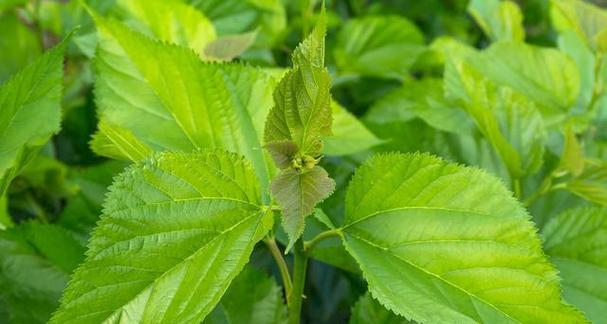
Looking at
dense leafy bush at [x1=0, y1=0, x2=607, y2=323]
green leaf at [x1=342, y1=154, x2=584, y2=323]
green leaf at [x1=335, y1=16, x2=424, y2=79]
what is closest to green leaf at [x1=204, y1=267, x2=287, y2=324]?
dense leafy bush at [x1=0, y1=0, x2=607, y2=323]

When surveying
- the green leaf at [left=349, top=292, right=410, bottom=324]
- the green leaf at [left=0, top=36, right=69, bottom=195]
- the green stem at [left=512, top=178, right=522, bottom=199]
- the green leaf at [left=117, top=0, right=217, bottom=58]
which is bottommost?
the green leaf at [left=349, top=292, right=410, bottom=324]

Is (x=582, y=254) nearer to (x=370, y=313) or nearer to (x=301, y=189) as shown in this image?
(x=370, y=313)

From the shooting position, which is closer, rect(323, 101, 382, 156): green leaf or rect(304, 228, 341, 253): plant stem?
rect(304, 228, 341, 253): plant stem

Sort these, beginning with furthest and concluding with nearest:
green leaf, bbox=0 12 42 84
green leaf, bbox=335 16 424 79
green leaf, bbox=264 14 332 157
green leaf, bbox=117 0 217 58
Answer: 1. green leaf, bbox=335 16 424 79
2. green leaf, bbox=0 12 42 84
3. green leaf, bbox=117 0 217 58
4. green leaf, bbox=264 14 332 157

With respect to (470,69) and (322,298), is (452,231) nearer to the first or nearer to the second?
(470,69)

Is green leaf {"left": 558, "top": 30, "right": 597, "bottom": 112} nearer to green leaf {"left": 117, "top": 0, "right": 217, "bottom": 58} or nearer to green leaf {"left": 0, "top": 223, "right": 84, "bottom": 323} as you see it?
green leaf {"left": 117, "top": 0, "right": 217, "bottom": 58}

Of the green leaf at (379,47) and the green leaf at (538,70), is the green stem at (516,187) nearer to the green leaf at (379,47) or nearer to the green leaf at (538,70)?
the green leaf at (538,70)
